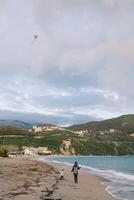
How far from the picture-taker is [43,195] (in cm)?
2989

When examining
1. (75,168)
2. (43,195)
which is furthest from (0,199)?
(75,168)

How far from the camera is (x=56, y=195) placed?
3086 centimetres

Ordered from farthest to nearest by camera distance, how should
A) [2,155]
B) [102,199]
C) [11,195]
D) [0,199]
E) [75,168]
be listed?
[2,155], [75,168], [102,199], [11,195], [0,199]

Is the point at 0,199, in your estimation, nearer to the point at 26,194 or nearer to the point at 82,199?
the point at 26,194

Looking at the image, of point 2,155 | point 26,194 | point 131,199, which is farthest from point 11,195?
point 2,155

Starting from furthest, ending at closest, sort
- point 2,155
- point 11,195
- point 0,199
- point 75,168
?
point 2,155 → point 75,168 → point 11,195 → point 0,199

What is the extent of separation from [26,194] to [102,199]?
539cm

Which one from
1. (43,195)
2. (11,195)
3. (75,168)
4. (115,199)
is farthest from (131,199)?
(75,168)

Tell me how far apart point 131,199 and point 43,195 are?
22.4ft

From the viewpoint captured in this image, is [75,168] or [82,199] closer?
[82,199]

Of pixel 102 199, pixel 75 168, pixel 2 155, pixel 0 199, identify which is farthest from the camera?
pixel 2 155

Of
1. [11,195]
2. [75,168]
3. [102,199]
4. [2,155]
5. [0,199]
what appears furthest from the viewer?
[2,155]

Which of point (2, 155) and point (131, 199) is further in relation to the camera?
point (2, 155)

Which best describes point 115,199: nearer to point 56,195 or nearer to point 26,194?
point 56,195
